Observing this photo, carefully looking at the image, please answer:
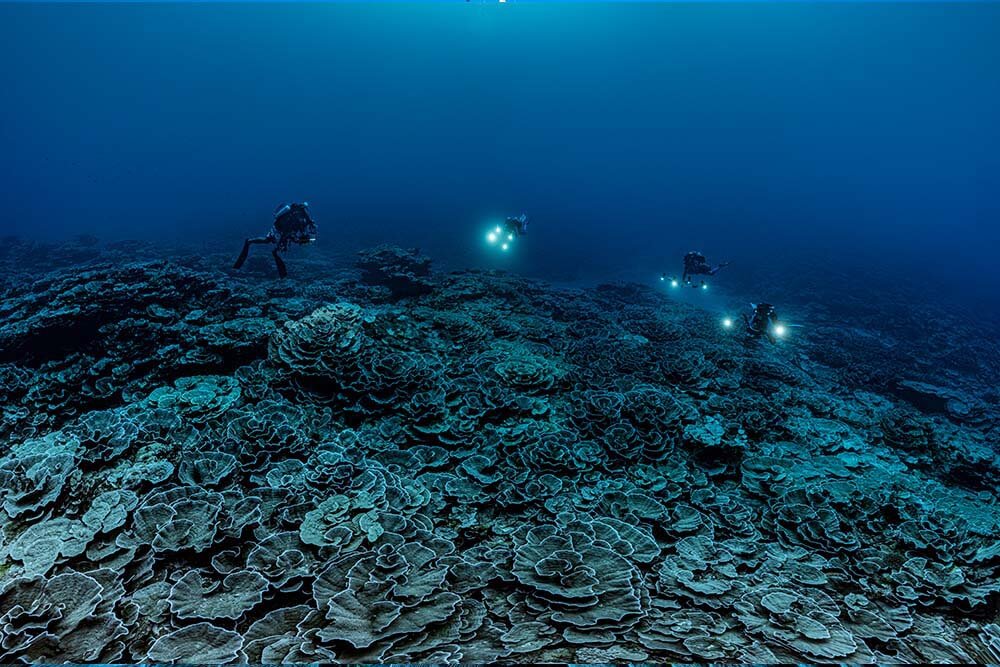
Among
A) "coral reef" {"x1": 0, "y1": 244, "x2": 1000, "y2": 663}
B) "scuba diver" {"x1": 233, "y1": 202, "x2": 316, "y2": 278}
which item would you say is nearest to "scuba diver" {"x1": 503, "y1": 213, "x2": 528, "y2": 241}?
"coral reef" {"x1": 0, "y1": 244, "x2": 1000, "y2": 663}

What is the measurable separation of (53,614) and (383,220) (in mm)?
57984

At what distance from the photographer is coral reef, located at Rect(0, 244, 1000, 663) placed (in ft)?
10.1

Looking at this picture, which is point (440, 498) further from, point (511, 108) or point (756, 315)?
point (511, 108)

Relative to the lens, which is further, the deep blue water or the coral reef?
the deep blue water

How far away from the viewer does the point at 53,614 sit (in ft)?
9.57

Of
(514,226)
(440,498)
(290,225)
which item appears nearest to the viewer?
(440,498)

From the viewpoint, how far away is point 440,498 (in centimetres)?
483

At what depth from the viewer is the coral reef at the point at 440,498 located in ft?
10.1

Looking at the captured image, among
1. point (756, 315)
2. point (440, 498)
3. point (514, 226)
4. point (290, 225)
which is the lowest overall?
point (440, 498)

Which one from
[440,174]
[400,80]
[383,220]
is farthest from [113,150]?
[383,220]

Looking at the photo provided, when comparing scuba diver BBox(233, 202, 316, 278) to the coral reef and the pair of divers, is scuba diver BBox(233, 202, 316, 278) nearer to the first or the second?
the coral reef

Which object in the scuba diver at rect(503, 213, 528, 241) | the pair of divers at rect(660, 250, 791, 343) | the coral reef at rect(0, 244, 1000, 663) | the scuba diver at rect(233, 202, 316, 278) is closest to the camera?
the coral reef at rect(0, 244, 1000, 663)

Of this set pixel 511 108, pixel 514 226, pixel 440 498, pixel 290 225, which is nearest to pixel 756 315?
pixel 514 226

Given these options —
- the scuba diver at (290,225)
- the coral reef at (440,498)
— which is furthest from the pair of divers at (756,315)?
the scuba diver at (290,225)
